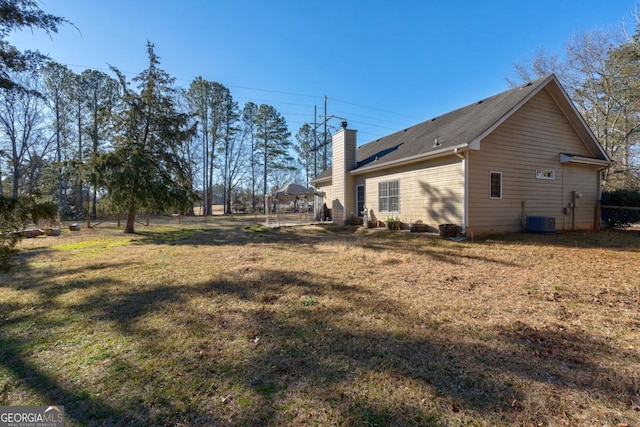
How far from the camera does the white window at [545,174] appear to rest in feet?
34.1

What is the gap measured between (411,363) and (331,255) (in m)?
4.61

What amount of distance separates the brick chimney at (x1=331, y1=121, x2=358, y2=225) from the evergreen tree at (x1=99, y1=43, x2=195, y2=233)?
24.3ft

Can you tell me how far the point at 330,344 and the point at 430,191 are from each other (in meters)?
8.77

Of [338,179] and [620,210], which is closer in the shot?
[620,210]

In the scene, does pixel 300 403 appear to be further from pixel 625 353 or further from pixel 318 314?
pixel 625 353

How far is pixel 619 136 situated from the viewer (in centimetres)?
1661

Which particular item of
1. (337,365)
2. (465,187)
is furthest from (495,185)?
(337,365)

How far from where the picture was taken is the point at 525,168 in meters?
10.1

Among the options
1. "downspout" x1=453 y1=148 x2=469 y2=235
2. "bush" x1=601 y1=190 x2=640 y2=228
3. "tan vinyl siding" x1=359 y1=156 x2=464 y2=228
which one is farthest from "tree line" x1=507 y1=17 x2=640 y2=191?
"tan vinyl siding" x1=359 y1=156 x2=464 y2=228

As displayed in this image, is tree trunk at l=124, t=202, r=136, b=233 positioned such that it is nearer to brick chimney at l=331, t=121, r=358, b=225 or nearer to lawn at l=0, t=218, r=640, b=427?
lawn at l=0, t=218, r=640, b=427

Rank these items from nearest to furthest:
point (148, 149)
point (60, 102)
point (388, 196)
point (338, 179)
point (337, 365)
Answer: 1. point (337, 365)
2. point (388, 196)
3. point (148, 149)
4. point (338, 179)
5. point (60, 102)

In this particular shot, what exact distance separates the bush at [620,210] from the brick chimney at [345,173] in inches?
420

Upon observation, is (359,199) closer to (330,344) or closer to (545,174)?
(545,174)

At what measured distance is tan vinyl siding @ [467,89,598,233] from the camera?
9.32 metres
